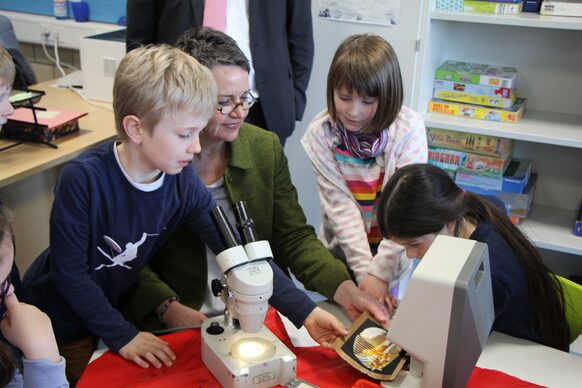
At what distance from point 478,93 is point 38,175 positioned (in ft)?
5.45

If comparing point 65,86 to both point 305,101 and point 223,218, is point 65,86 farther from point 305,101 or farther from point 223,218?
point 223,218

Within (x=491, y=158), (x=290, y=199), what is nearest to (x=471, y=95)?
(x=491, y=158)

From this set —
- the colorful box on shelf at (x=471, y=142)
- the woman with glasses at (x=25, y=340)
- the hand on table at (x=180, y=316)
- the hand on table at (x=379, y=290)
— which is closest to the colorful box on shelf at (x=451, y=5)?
the colorful box on shelf at (x=471, y=142)

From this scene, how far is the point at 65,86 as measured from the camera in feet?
9.37

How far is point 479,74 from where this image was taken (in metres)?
2.38

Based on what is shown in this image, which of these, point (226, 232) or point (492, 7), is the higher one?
point (492, 7)

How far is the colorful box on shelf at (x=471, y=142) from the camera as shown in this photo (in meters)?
2.40

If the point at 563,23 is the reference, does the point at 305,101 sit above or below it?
below

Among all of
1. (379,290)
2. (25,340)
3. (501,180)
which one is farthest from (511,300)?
(501,180)

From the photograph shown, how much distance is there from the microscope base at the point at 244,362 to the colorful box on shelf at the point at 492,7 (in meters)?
1.61

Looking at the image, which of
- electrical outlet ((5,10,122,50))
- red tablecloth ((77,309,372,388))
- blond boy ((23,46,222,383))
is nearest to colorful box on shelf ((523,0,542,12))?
blond boy ((23,46,222,383))

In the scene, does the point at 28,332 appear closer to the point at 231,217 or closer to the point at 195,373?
the point at 195,373

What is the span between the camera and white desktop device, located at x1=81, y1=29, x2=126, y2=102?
2.63 metres

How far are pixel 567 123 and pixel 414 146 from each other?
97 cm
